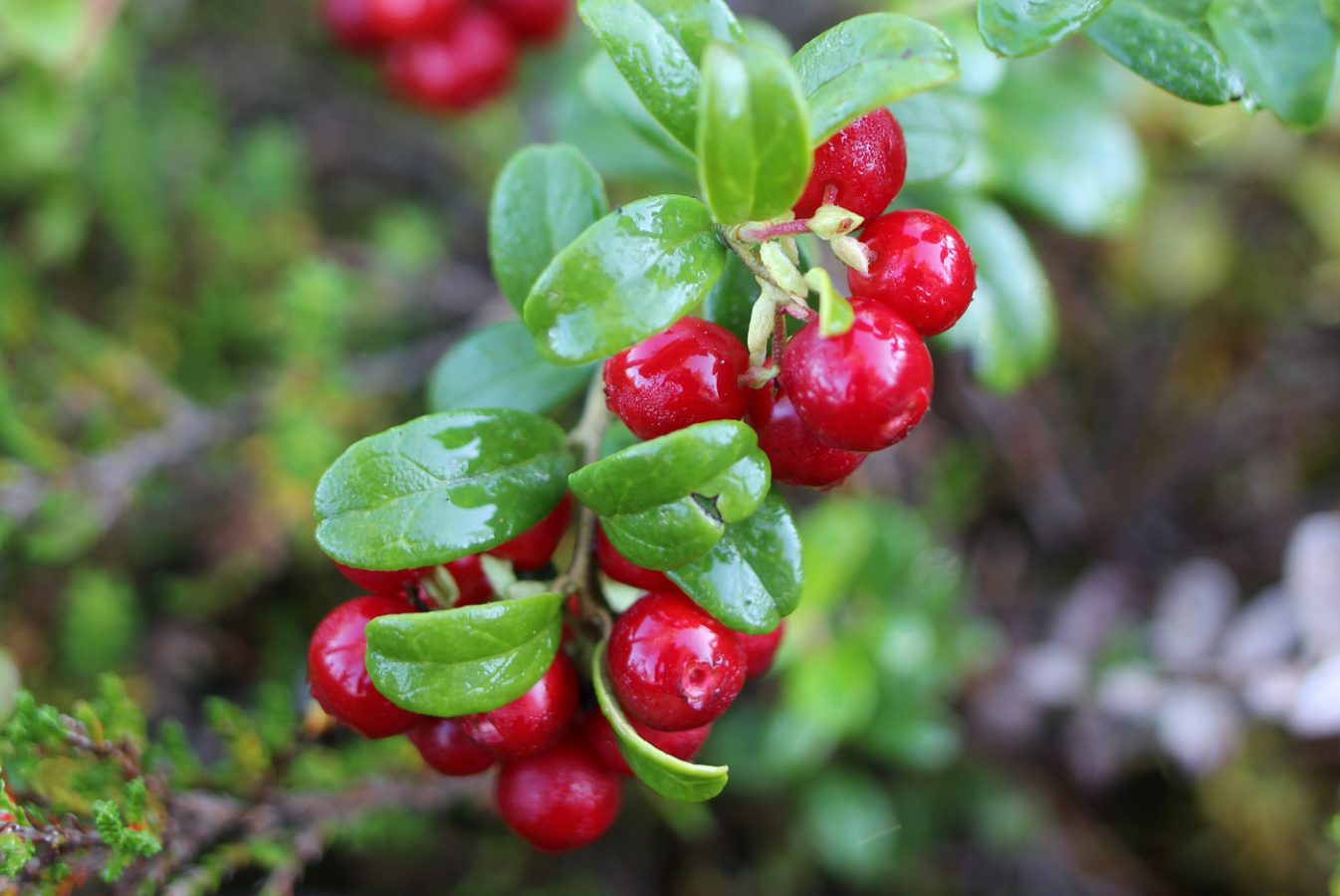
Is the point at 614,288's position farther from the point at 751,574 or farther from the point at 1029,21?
the point at 1029,21

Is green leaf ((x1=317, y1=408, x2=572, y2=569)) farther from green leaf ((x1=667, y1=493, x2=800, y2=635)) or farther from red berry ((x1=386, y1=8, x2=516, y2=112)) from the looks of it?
red berry ((x1=386, y1=8, x2=516, y2=112))

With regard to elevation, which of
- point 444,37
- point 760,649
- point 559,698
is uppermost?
point 444,37

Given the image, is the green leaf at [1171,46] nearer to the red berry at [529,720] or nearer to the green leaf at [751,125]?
the green leaf at [751,125]

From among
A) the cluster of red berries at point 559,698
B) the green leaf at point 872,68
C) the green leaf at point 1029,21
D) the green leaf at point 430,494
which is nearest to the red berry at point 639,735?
the cluster of red berries at point 559,698

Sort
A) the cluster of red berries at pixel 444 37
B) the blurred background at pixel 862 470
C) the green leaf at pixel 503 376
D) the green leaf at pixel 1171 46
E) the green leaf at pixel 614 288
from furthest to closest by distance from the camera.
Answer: the cluster of red berries at pixel 444 37 < the blurred background at pixel 862 470 < the green leaf at pixel 503 376 < the green leaf at pixel 1171 46 < the green leaf at pixel 614 288

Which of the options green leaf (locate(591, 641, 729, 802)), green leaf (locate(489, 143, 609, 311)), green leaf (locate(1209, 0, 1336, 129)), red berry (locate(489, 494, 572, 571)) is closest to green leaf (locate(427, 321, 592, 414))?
green leaf (locate(489, 143, 609, 311))

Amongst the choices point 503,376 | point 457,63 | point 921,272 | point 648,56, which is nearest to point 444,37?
point 457,63

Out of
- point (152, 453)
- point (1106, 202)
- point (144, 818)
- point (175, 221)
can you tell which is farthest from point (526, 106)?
point (144, 818)
